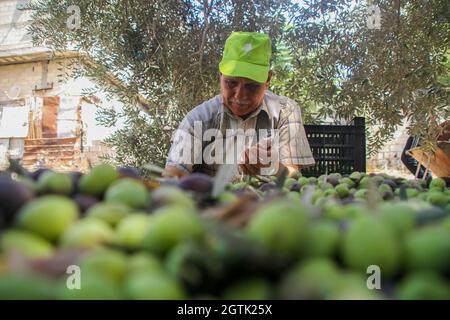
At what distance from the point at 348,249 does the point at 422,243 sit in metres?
0.12

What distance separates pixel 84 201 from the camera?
1029mm

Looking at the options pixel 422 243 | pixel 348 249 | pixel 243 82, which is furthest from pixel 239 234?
pixel 243 82

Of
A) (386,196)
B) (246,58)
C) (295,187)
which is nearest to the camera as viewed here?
(386,196)

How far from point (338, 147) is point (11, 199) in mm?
4099

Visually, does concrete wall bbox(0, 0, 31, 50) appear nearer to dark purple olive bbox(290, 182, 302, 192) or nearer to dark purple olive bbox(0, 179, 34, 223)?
dark purple olive bbox(290, 182, 302, 192)

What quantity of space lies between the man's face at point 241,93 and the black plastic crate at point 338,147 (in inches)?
44.4

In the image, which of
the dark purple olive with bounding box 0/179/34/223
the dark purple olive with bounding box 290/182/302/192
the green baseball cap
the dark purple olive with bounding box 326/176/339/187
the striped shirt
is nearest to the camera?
the dark purple olive with bounding box 0/179/34/223


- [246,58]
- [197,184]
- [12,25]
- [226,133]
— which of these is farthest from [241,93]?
[12,25]

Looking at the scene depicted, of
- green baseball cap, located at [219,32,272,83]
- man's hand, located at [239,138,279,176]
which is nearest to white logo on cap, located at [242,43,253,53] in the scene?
green baseball cap, located at [219,32,272,83]

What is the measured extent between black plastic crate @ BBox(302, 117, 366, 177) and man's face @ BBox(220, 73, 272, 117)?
113 cm

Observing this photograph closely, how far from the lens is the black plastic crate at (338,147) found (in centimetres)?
463

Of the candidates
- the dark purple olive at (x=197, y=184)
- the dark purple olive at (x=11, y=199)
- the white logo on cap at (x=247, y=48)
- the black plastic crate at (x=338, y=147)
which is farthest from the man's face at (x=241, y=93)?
the dark purple olive at (x=11, y=199)

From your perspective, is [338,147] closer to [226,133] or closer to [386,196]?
[226,133]

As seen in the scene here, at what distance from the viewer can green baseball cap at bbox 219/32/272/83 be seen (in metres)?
3.49
